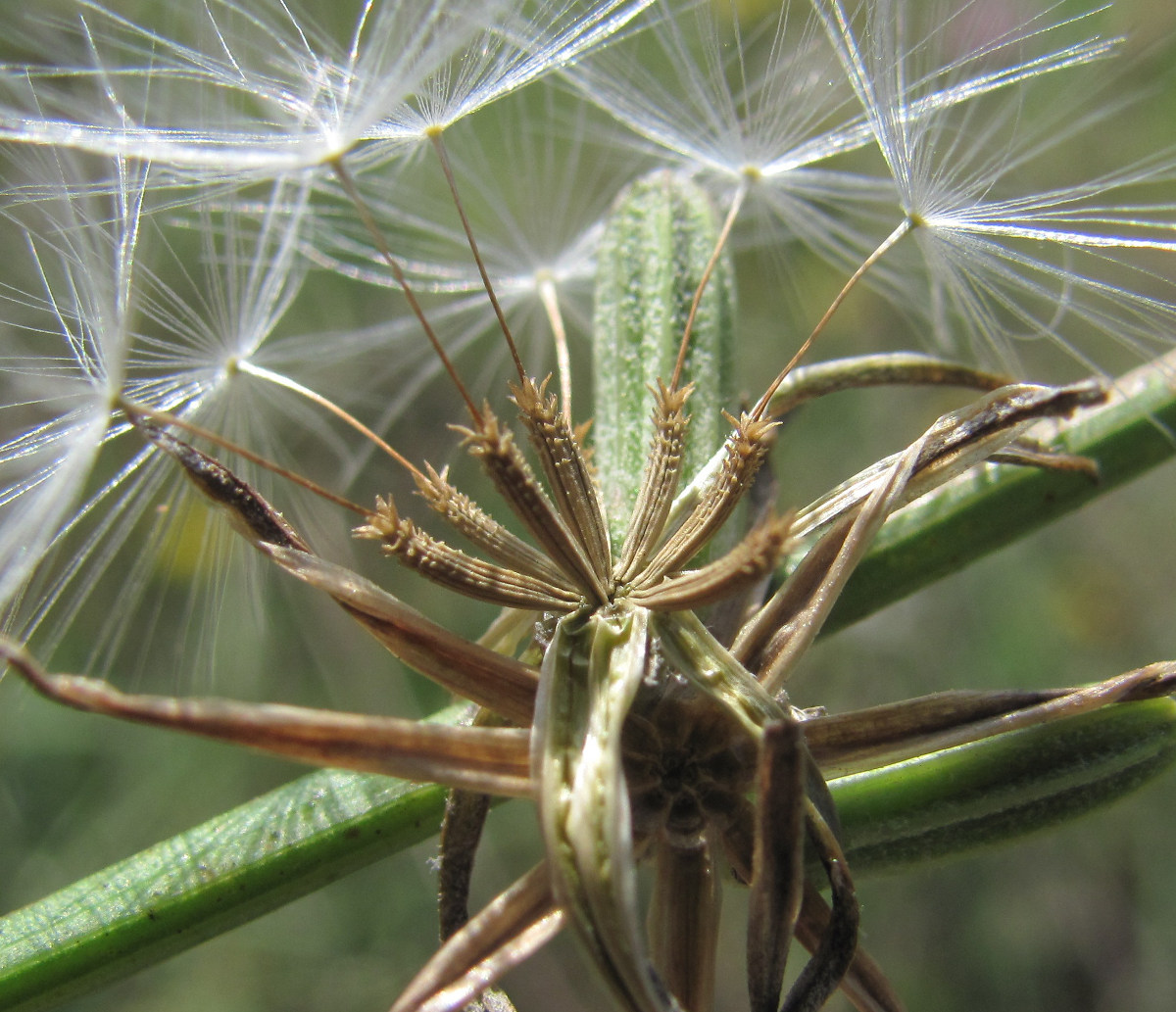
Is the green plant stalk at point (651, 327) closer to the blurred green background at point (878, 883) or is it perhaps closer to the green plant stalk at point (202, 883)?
the green plant stalk at point (202, 883)

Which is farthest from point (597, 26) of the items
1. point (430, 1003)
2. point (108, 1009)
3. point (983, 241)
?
point (108, 1009)

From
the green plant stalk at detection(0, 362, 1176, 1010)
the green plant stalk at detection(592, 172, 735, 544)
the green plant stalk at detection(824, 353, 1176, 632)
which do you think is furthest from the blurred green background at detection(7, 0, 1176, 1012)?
the green plant stalk at detection(0, 362, 1176, 1010)

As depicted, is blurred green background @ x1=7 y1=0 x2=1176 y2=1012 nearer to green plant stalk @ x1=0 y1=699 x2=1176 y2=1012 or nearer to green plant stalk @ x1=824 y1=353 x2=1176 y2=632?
green plant stalk @ x1=824 y1=353 x2=1176 y2=632

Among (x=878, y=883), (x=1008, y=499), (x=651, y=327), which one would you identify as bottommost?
(x=878, y=883)

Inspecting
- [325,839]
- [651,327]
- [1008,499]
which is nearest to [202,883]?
[325,839]

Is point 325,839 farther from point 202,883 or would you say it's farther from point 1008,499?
point 1008,499

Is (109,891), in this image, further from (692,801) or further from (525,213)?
(525,213)

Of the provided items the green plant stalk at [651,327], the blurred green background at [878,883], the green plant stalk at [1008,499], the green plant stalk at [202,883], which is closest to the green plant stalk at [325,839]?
the green plant stalk at [202,883]

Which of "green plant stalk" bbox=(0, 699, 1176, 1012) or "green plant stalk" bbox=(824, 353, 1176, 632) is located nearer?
"green plant stalk" bbox=(0, 699, 1176, 1012)
